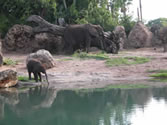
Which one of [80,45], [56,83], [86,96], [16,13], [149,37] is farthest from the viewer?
[149,37]

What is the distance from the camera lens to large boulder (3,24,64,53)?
2567 cm

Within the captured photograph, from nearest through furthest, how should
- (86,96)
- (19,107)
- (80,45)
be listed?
(19,107)
(86,96)
(80,45)

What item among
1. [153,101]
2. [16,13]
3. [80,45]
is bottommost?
[153,101]

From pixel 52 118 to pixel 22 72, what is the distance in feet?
30.2

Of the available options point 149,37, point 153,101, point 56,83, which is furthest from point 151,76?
point 149,37

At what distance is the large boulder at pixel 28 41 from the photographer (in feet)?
84.2

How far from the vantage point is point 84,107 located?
931cm

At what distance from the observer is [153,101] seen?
9.83m

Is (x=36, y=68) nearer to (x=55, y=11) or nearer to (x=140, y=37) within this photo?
(x=55, y=11)

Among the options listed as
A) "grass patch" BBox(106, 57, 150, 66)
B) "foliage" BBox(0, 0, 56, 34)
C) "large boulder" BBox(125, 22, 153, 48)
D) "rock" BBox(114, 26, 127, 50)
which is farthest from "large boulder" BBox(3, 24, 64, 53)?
"large boulder" BBox(125, 22, 153, 48)

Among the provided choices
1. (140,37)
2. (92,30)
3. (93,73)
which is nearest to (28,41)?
(92,30)

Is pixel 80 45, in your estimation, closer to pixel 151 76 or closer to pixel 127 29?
pixel 151 76

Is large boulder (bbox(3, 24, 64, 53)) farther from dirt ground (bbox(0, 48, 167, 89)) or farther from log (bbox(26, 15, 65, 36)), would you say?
dirt ground (bbox(0, 48, 167, 89))

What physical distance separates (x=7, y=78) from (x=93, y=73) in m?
4.57
